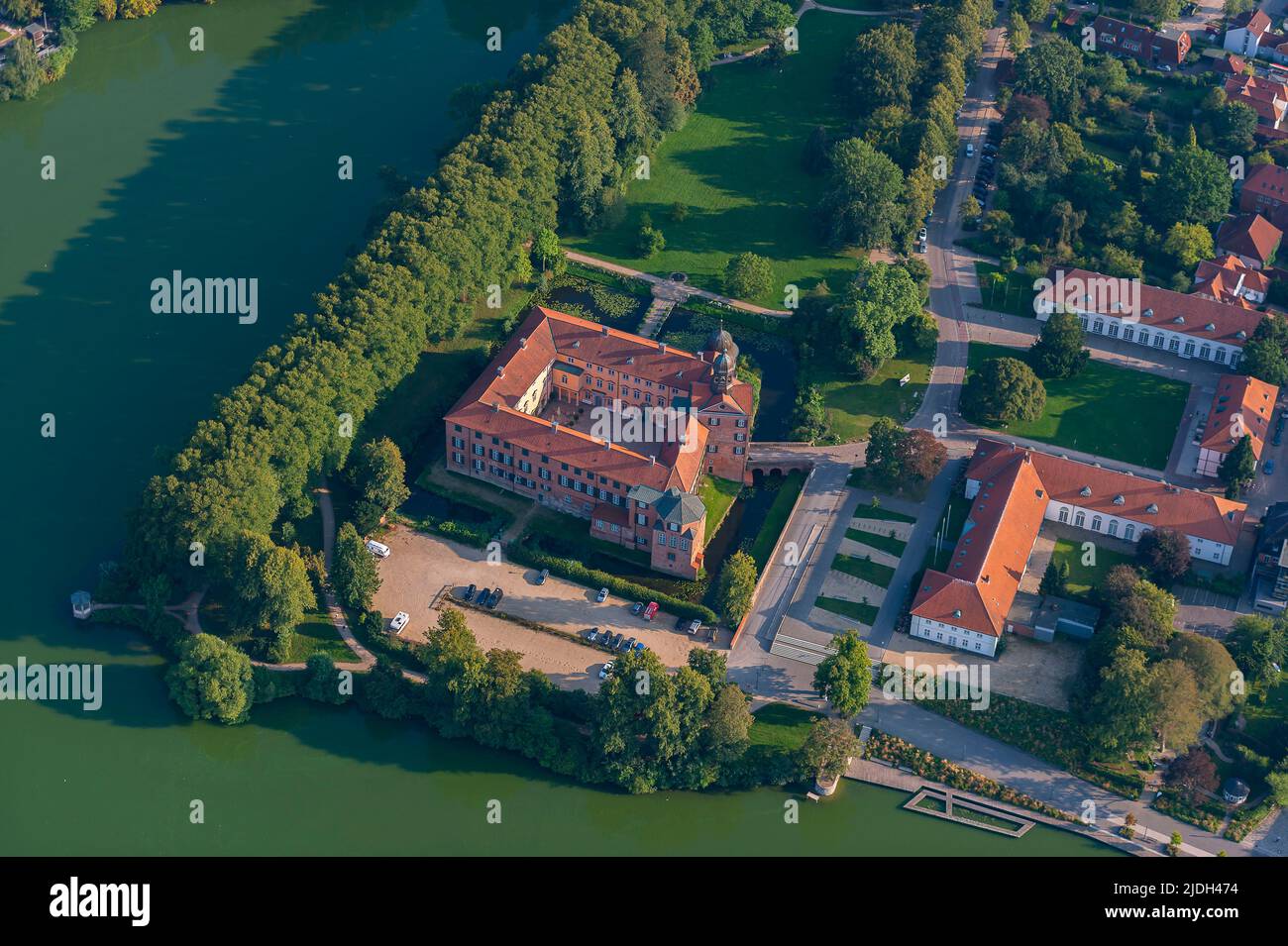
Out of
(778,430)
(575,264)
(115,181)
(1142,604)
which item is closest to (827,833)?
(1142,604)

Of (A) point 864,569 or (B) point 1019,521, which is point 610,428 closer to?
(A) point 864,569

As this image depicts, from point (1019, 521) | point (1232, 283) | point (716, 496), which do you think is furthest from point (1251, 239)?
point (716, 496)

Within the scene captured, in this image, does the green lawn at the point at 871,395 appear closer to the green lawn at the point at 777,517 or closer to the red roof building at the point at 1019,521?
the green lawn at the point at 777,517

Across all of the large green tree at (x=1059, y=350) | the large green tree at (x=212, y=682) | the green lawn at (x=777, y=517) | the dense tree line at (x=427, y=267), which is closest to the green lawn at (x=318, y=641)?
the large green tree at (x=212, y=682)

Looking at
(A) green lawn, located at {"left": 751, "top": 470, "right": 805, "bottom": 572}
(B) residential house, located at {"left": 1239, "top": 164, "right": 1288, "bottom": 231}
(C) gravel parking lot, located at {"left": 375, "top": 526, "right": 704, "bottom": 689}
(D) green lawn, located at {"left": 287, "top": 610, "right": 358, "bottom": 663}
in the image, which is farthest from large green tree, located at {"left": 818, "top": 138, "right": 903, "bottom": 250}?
(D) green lawn, located at {"left": 287, "top": 610, "right": 358, "bottom": 663}

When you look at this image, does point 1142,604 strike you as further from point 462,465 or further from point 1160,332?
point 462,465

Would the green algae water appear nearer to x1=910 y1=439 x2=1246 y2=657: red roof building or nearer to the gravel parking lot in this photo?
the gravel parking lot
